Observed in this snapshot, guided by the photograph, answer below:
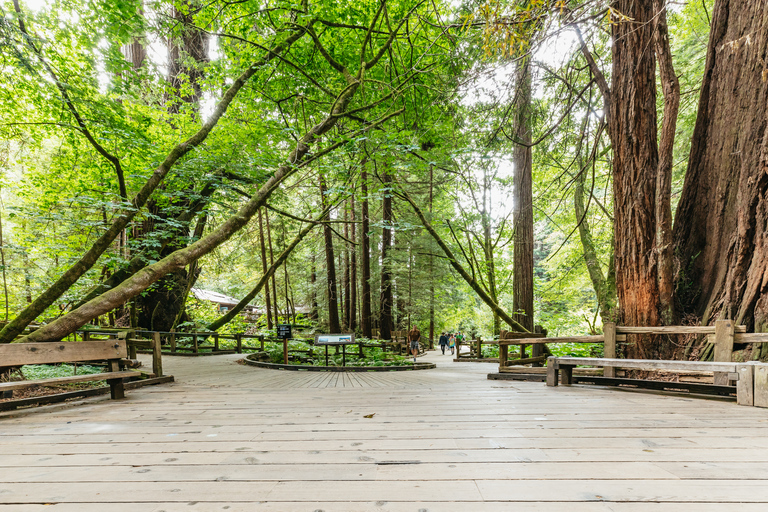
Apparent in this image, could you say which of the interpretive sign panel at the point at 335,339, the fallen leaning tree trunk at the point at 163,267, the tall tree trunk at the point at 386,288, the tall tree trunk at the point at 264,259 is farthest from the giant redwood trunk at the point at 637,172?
the tall tree trunk at the point at 264,259

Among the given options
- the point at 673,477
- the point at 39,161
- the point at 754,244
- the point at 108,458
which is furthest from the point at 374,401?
the point at 39,161

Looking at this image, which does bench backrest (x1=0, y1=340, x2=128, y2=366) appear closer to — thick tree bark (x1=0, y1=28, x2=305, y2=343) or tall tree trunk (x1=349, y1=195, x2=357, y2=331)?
thick tree bark (x1=0, y1=28, x2=305, y2=343)

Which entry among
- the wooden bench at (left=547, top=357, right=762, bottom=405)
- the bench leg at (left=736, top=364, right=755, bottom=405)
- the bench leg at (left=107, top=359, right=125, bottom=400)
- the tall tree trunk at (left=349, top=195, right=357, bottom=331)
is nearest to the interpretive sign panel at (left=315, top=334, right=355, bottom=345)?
the bench leg at (left=107, top=359, right=125, bottom=400)

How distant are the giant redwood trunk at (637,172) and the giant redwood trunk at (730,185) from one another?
0.60 meters

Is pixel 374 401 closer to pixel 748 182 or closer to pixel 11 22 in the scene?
pixel 748 182

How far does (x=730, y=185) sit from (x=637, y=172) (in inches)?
45.7

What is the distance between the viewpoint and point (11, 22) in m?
4.95

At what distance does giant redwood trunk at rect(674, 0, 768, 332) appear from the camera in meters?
4.56

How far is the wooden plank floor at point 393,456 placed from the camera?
1.70 metres

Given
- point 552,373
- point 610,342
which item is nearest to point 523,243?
point 610,342

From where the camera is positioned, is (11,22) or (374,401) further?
(11,22)

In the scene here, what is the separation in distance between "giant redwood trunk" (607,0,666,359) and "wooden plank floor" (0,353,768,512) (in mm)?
1916

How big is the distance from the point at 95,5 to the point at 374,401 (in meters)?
7.13

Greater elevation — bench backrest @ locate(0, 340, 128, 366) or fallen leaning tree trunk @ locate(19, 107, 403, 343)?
fallen leaning tree trunk @ locate(19, 107, 403, 343)
